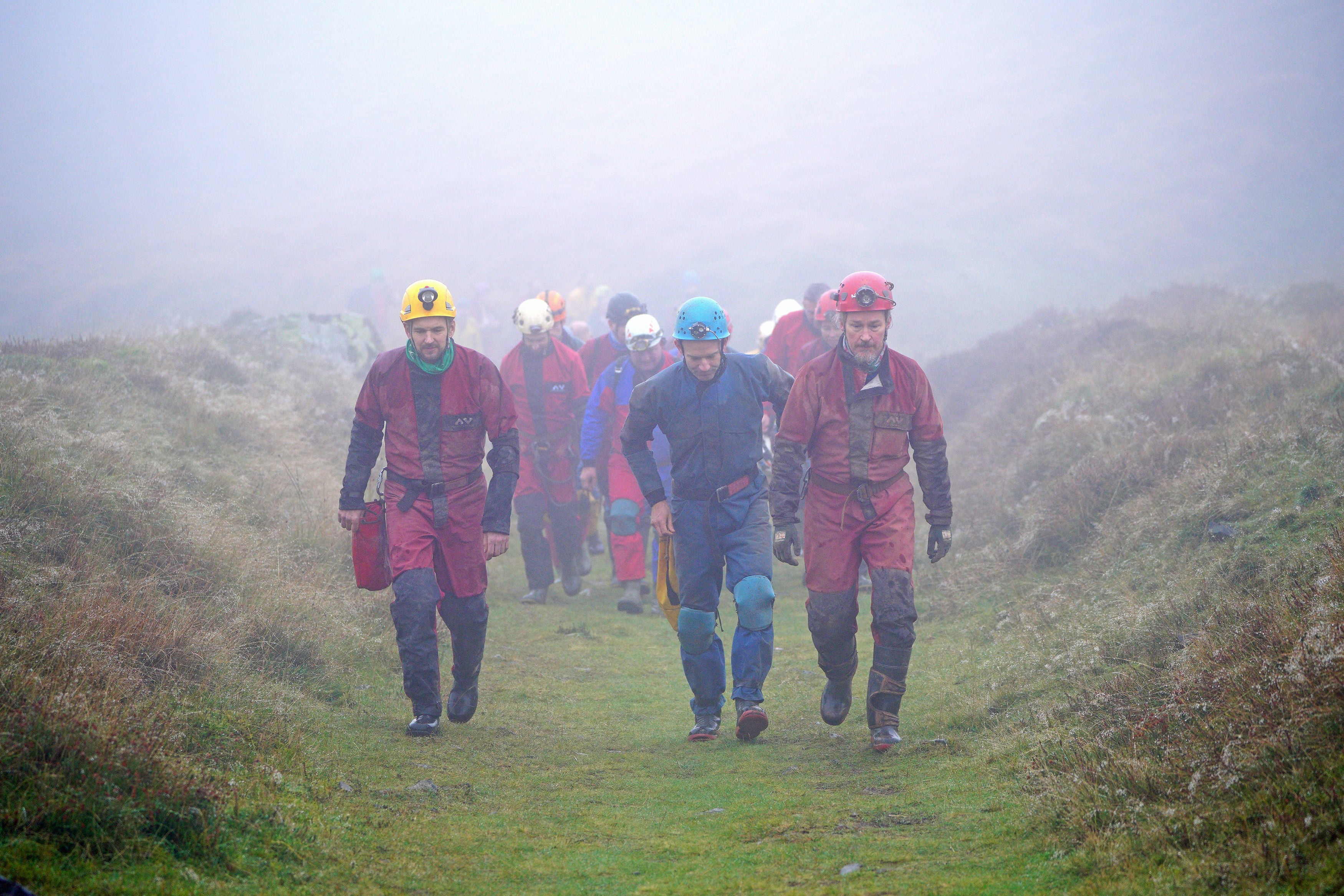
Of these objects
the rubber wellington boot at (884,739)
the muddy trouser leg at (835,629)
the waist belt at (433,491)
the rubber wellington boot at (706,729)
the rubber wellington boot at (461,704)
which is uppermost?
the waist belt at (433,491)

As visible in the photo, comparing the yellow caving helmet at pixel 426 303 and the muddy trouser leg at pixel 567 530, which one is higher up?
the yellow caving helmet at pixel 426 303

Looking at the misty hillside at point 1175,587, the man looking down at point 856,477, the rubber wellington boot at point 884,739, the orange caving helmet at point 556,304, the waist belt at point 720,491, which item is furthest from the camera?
the orange caving helmet at point 556,304

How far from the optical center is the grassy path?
3412mm

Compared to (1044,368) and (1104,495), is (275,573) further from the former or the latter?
(1044,368)

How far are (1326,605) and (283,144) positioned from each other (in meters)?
81.4

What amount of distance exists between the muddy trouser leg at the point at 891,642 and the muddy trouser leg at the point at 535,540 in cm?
550

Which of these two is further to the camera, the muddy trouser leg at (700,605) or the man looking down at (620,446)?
the man looking down at (620,446)

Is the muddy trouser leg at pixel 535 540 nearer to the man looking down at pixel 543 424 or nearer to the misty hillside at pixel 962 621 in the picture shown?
the man looking down at pixel 543 424

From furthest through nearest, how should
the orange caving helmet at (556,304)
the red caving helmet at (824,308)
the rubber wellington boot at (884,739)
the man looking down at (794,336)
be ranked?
the orange caving helmet at (556,304), the man looking down at (794,336), the red caving helmet at (824,308), the rubber wellington boot at (884,739)

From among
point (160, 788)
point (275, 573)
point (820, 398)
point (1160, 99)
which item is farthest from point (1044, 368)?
point (1160, 99)

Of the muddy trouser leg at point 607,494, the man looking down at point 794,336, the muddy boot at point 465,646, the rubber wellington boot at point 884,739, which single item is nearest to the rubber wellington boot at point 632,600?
the muddy trouser leg at point 607,494

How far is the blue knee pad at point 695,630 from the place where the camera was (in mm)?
5922

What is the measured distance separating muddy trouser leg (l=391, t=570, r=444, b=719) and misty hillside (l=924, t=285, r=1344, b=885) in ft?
10.6

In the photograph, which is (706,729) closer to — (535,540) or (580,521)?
(535,540)
